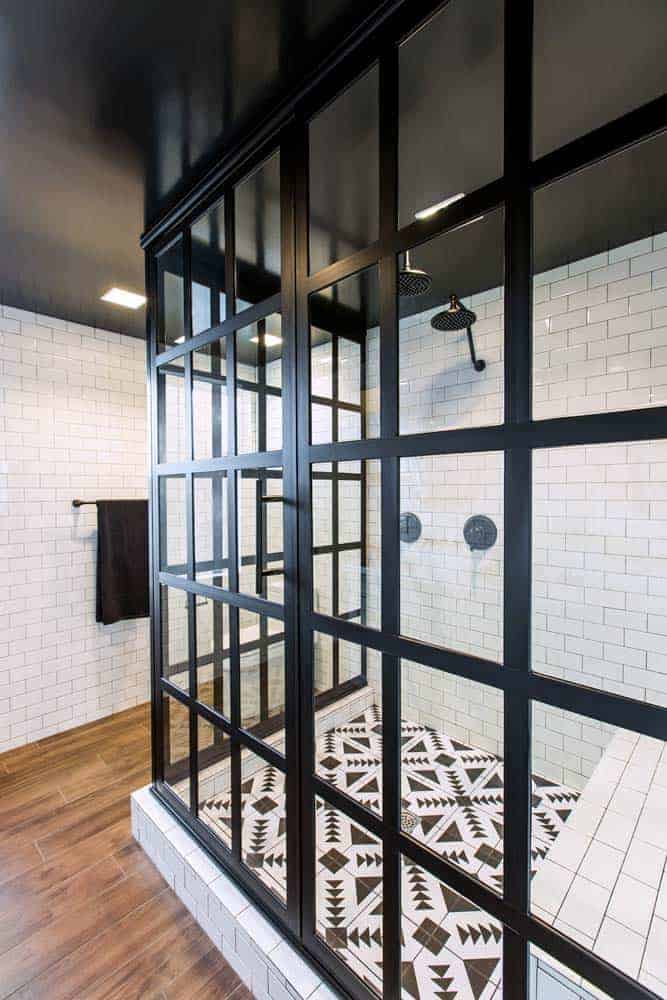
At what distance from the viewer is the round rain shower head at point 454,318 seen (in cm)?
96

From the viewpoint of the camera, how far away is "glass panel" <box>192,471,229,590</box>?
5.38 ft

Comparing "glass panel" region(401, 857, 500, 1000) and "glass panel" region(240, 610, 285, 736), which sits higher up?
"glass panel" region(240, 610, 285, 736)

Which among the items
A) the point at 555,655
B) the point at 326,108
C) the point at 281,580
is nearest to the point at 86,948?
the point at 281,580

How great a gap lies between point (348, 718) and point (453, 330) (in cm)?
108

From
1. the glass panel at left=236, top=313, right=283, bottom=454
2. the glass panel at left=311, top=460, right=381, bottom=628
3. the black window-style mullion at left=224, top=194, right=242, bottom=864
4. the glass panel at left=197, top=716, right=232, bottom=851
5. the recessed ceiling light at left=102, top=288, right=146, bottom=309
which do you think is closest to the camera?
the glass panel at left=311, top=460, right=381, bottom=628

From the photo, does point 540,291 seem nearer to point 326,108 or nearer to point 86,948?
point 326,108

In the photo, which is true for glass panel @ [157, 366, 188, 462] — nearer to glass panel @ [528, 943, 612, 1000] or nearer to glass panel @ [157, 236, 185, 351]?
glass panel @ [157, 236, 185, 351]

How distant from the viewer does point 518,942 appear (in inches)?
34.4

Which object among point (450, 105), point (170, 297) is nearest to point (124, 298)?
point (170, 297)

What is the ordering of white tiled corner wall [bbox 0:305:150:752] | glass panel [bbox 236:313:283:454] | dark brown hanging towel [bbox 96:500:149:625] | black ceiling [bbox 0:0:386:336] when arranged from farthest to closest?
dark brown hanging towel [bbox 96:500:149:625], white tiled corner wall [bbox 0:305:150:752], glass panel [bbox 236:313:283:454], black ceiling [bbox 0:0:386:336]

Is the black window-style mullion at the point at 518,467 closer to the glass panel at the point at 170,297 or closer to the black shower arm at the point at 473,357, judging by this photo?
the black shower arm at the point at 473,357

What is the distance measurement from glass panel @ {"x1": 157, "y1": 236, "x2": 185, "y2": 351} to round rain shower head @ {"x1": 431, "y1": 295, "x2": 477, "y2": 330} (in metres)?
1.14

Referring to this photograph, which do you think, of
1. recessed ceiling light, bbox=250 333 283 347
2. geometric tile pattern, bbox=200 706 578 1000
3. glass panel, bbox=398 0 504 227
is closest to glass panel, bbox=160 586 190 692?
geometric tile pattern, bbox=200 706 578 1000

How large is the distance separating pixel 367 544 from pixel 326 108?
3.65ft
